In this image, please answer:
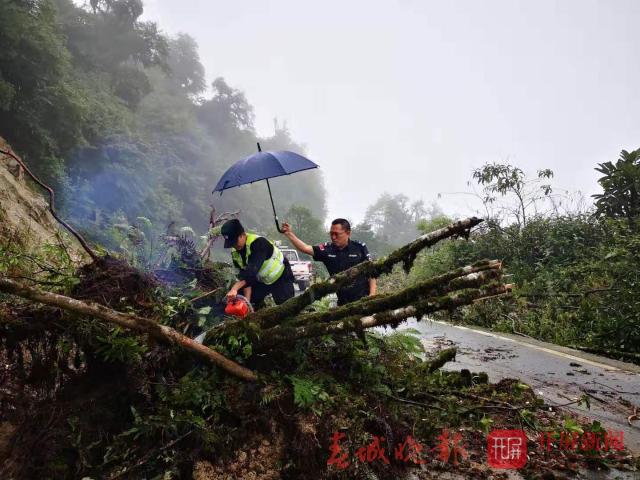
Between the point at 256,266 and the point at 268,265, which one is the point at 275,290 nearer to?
the point at 268,265

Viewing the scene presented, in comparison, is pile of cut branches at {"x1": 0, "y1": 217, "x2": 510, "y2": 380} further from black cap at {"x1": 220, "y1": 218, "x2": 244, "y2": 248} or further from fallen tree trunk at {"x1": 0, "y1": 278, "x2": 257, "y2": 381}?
black cap at {"x1": 220, "y1": 218, "x2": 244, "y2": 248}

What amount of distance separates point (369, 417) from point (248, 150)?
62333mm

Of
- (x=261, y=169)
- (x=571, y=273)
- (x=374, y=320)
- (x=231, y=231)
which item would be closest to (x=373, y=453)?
(x=374, y=320)

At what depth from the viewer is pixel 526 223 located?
12.5 metres

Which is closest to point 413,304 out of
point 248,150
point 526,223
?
point 526,223

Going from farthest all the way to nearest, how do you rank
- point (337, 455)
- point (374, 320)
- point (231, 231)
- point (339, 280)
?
point (231, 231) < point (339, 280) < point (374, 320) < point (337, 455)

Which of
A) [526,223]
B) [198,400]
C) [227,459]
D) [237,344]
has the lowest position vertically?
[227,459]

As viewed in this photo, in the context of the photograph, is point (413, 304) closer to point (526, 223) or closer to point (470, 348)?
point (470, 348)

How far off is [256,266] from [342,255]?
117cm

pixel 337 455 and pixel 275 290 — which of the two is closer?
pixel 337 455

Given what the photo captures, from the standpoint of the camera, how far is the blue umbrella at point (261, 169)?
12.5 ft

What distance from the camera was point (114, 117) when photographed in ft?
74.9

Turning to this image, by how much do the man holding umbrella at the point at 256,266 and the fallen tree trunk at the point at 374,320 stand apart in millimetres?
853

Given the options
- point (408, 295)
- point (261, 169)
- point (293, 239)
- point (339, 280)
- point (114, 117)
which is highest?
point (114, 117)
